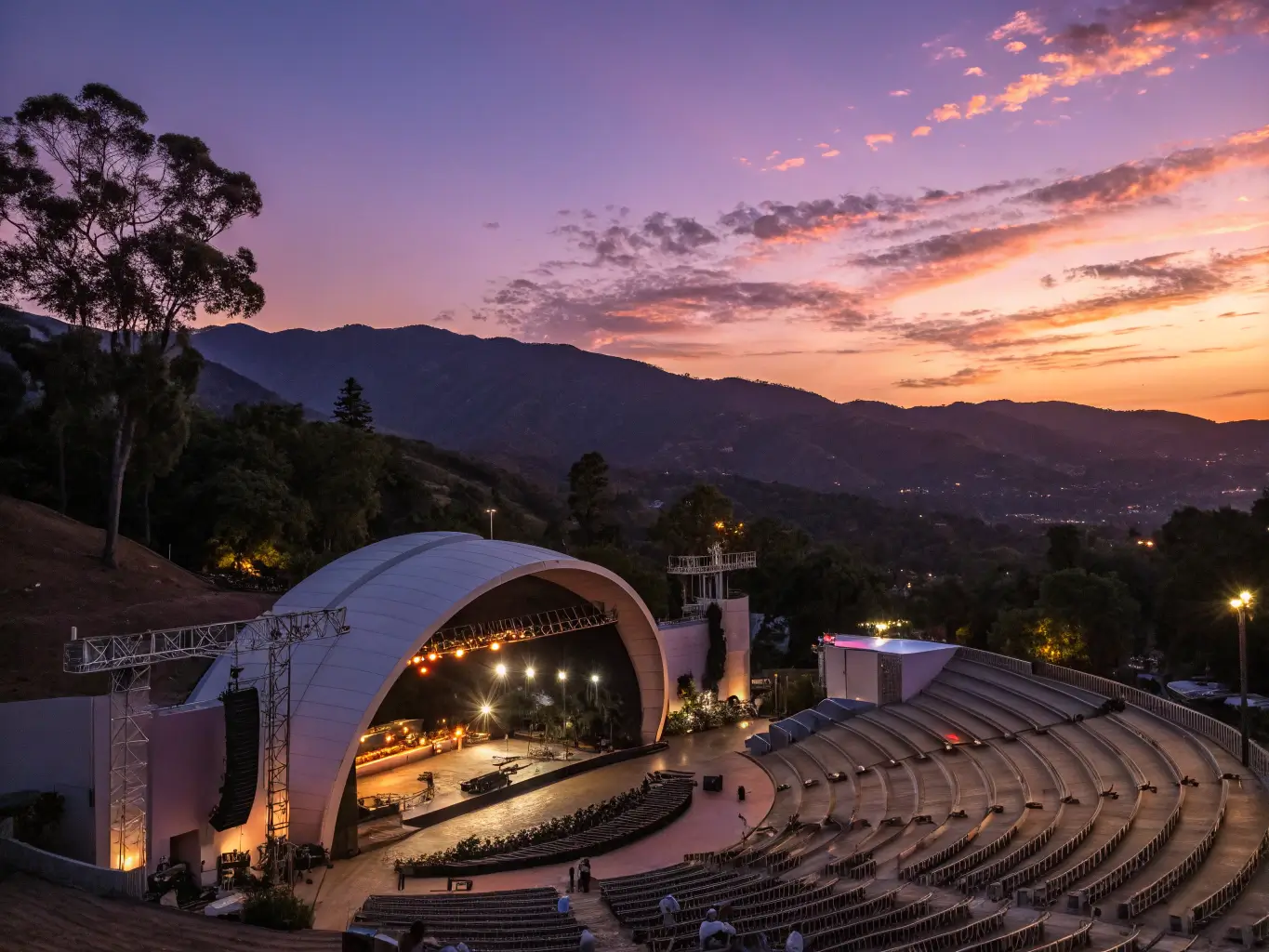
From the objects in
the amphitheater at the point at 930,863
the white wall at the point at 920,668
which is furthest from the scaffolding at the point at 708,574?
the amphitheater at the point at 930,863

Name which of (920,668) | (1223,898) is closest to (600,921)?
(1223,898)

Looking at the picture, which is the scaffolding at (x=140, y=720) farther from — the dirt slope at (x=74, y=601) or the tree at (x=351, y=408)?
the tree at (x=351, y=408)

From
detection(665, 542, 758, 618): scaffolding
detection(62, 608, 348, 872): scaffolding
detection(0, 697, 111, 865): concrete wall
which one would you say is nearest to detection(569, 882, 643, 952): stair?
detection(62, 608, 348, 872): scaffolding

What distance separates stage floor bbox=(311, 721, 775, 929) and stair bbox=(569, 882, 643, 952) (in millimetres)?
1875

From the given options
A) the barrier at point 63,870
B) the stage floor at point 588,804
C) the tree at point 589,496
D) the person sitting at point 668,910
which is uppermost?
the tree at point 589,496

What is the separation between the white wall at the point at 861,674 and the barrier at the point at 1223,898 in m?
17.7

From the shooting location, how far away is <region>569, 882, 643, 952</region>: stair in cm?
1425

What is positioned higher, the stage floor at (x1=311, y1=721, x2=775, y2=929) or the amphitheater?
the amphitheater

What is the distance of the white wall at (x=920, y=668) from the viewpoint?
3059cm

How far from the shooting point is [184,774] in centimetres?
A: 1877

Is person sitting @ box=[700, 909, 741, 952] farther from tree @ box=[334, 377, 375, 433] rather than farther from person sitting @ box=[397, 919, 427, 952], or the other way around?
tree @ box=[334, 377, 375, 433]

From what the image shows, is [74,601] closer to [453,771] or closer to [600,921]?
[453,771]

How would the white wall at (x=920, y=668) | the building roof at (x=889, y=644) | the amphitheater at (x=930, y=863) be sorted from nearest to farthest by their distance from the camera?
the amphitheater at (x=930, y=863), the white wall at (x=920, y=668), the building roof at (x=889, y=644)

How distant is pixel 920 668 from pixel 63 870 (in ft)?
80.9
